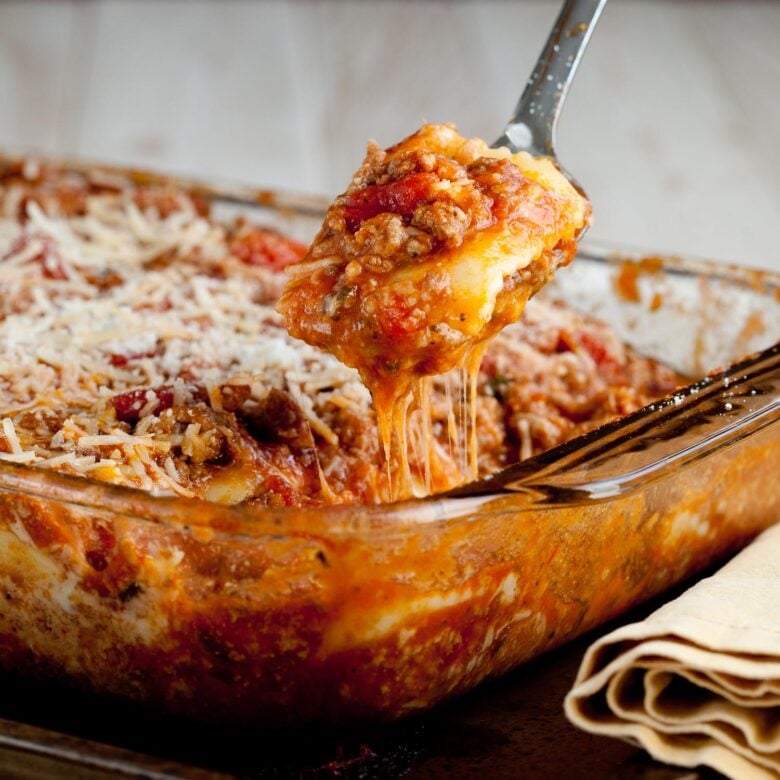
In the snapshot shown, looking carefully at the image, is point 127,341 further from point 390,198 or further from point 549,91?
point 549,91

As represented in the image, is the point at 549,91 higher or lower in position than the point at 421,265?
higher

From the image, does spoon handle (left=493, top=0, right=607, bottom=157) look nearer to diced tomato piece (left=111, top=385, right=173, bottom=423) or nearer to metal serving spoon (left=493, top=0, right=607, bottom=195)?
metal serving spoon (left=493, top=0, right=607, bottom=195)

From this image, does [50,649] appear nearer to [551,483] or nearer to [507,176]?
[551,483]

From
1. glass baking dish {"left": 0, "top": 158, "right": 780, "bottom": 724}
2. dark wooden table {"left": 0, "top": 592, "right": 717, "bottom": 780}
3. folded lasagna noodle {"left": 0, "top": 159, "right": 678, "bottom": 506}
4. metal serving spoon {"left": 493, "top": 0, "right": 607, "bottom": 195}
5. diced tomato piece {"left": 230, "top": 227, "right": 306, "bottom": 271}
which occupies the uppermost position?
metal serving spoon {"left": 493, "top": 0, "right": 607, "bottom": 195}

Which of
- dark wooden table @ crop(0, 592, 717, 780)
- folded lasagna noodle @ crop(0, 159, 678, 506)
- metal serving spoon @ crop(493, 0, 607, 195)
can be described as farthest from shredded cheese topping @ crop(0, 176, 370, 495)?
metal serving spoon @ crop(493, 0, 607, 195)

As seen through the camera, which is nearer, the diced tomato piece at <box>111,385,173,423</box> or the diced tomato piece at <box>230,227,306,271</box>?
the diced tomato piece at <box>111,385,173,423</box>

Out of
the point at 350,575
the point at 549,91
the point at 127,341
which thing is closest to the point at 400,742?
the point at 350,575
